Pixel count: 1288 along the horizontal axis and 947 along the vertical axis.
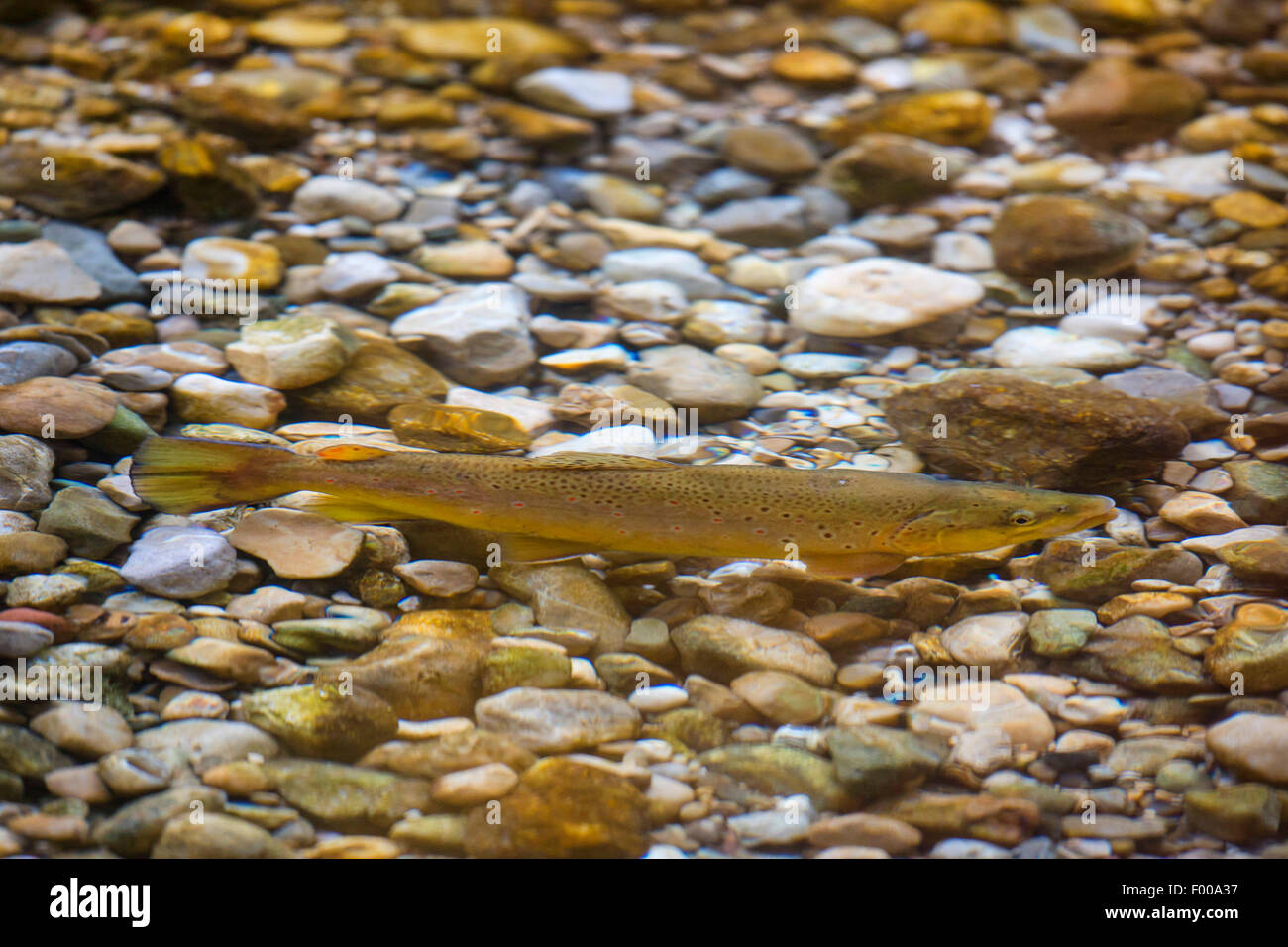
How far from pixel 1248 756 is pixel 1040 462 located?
1.69 metres

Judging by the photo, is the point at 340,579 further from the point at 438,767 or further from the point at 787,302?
the point at 787,302

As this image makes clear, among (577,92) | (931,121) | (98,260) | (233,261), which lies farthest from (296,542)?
(931,121)

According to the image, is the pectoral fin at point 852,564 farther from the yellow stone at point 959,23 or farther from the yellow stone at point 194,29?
the yellow stone at point 194,29

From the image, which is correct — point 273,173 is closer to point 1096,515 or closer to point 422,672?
point 422,672

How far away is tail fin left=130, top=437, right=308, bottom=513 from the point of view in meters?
4.46

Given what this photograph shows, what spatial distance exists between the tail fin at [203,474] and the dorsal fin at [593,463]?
100cm

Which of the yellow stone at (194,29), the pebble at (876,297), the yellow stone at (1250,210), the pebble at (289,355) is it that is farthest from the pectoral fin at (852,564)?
the yellow stone at (194,29)

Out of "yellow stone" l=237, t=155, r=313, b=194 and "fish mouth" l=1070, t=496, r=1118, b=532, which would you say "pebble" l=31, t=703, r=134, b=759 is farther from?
"yellow stone" l=237, t=155, r=313, b=194

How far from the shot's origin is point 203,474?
14.7ft

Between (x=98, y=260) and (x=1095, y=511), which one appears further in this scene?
(x=98, y=260)

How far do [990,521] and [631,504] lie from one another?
1.48m

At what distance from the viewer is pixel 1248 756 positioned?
360cm
